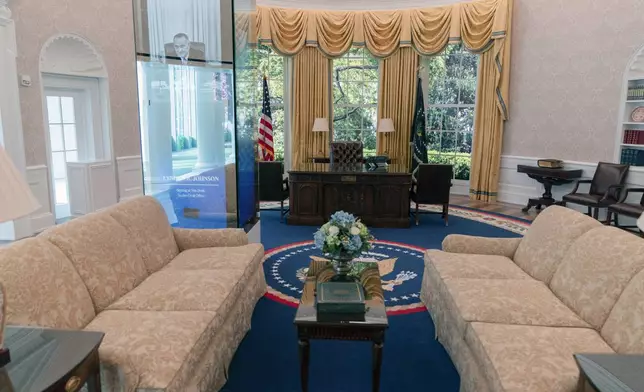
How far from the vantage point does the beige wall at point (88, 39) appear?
5367mm

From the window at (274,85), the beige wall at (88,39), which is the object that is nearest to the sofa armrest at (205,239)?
the beige wall at (88,39)

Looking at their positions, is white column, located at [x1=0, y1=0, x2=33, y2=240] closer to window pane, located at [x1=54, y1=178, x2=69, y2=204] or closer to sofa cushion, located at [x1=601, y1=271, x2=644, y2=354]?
window pane, located at [x1=54, y1=178, x2=69, y2=204]

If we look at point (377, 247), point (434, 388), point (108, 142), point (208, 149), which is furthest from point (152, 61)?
point (434, 388)

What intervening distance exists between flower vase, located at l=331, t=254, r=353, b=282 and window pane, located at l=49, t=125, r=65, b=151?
5.14m

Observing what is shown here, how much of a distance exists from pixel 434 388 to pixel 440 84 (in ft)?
23.2

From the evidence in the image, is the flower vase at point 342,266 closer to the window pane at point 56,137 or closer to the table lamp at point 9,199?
the table lamp at point 9,199

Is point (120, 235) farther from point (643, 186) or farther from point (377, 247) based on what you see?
point (643, 186)

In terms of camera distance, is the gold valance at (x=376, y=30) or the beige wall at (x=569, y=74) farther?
the gold valance at (x=376, y=30)

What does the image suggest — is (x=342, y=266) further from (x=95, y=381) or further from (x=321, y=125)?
(x=321, y=125)

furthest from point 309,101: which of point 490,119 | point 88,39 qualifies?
point 88,39

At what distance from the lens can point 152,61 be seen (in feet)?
14.6

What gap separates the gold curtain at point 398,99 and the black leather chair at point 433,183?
256 cm

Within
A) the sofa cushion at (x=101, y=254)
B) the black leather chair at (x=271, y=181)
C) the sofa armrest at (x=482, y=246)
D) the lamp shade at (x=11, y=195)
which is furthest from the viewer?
the black leather chair at (x=271, y=181)

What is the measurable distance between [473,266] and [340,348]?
108 cm
